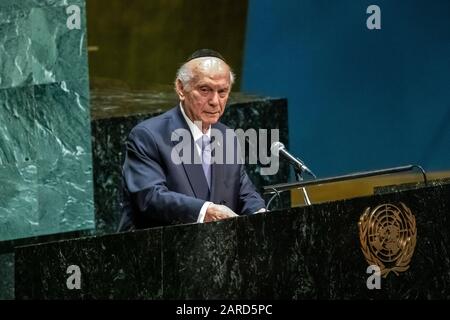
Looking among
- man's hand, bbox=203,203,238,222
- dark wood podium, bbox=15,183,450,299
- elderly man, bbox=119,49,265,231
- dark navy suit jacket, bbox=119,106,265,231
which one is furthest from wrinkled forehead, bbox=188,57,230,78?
dark wood podium, bbox=15,183,450,299

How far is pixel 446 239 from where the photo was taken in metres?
5.97

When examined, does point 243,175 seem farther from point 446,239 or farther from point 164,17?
point 164,17

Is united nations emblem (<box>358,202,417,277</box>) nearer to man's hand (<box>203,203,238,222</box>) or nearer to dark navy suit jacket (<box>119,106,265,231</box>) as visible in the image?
man's hand (<box>203,203,238,222</box>)

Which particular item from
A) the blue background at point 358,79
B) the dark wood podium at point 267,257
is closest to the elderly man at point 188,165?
the dark wood podium at point 267,257

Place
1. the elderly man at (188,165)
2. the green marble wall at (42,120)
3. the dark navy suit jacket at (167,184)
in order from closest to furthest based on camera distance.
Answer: the dark navy suit jacket at (167,184), the elderly man at (188,165), the green marble wall at (42,120)

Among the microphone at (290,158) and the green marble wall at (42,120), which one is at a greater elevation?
the green marble wall at (42,120)

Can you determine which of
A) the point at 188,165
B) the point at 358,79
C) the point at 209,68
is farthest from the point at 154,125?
the point at 358,79

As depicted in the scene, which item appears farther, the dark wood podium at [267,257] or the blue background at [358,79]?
the blue background at [358,79]

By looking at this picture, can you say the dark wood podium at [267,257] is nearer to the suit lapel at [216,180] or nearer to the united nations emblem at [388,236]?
the united nations emblem at [388,236]

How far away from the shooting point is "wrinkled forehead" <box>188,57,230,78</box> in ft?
21.7

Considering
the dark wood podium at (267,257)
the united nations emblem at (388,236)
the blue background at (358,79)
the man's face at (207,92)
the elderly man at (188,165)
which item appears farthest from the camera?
the blue background at (358,79)

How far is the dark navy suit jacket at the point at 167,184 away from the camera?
20.7 feet

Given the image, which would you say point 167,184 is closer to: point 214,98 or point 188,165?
point 188,165

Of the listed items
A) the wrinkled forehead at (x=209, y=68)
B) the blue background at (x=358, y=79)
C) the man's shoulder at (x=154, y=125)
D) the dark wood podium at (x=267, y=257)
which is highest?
the blue background at (x=358, y=79)
